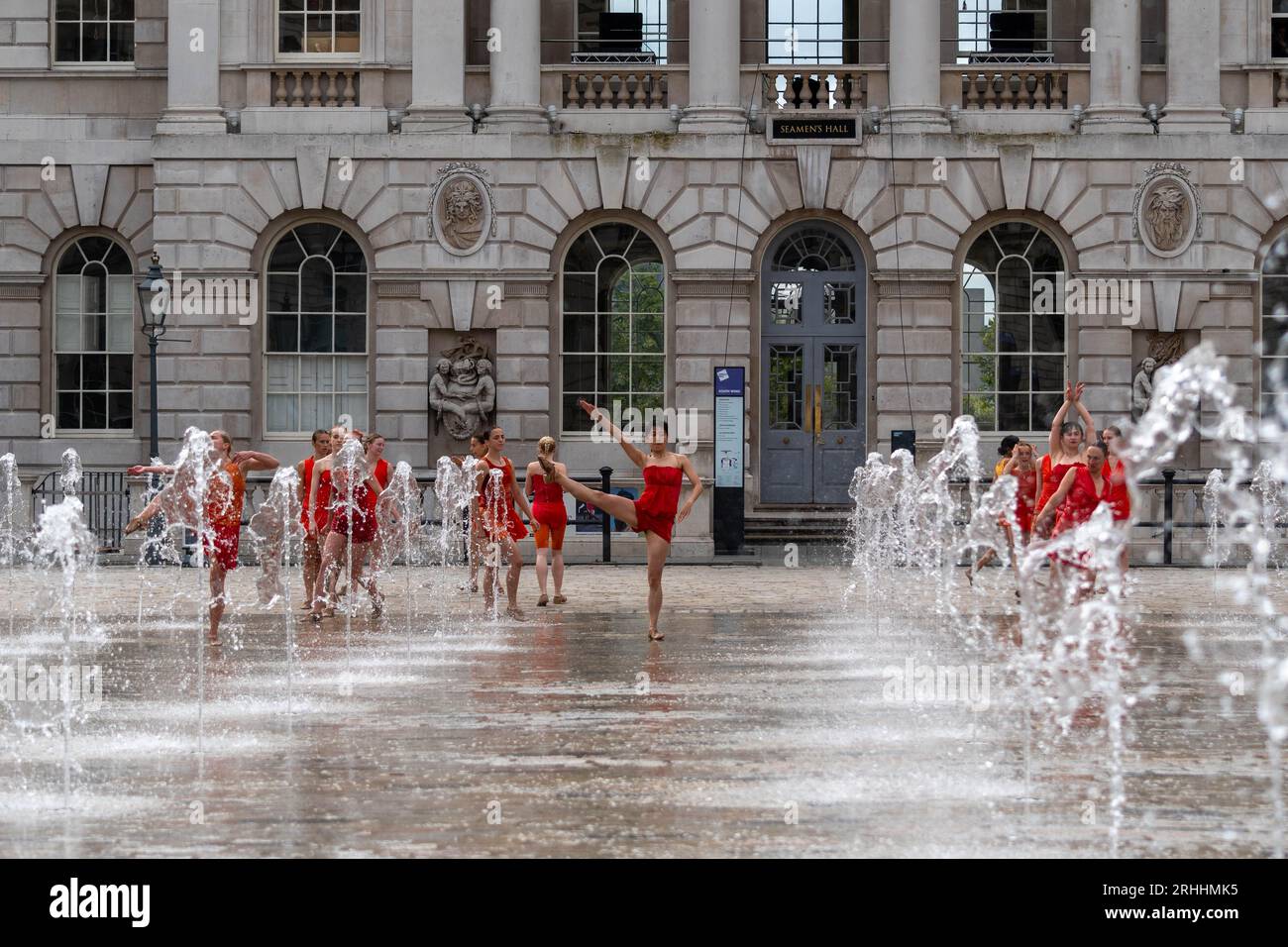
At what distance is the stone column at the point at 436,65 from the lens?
109ft

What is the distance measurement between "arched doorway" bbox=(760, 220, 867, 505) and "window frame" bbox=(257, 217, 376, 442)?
651 cm

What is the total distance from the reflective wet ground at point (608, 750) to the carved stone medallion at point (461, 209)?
14.8 m

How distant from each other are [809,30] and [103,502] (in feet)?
46.4

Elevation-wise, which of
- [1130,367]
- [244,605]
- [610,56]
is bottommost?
[244,605]

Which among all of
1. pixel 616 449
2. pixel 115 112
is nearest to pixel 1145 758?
pixel 616 449

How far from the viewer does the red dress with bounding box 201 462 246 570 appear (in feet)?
57.9

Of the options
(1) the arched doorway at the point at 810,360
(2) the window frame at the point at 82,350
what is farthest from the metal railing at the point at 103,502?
(1) the arched doorway at the point at 810,360

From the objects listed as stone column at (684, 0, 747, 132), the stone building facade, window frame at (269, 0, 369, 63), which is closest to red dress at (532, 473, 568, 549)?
the stone building facade

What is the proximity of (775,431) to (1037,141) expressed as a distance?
20.9ft

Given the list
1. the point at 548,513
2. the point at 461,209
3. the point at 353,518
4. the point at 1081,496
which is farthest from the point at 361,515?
the point at 461,209

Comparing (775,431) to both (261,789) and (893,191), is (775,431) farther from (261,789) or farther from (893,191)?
(261,789)

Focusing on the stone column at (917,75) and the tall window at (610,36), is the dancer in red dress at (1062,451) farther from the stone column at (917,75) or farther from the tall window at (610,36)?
the tall window at (610,36)

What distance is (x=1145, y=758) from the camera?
10852 millimetres

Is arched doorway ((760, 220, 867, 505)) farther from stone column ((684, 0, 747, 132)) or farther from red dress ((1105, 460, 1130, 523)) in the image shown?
red dress ((1105, 460, 1130, 523))
